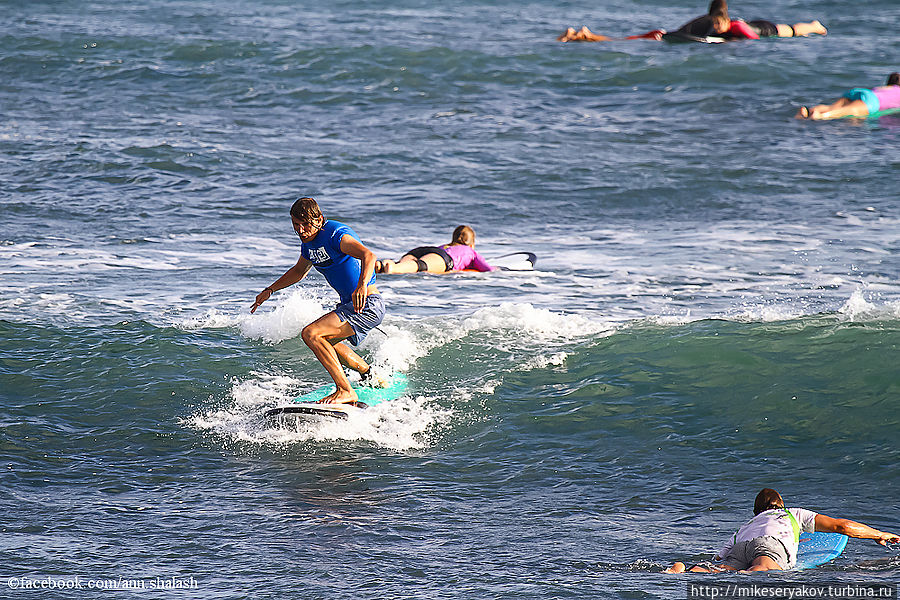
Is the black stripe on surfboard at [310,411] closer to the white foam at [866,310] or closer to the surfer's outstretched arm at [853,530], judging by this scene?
the surfer's outstretched arm at [853,530]

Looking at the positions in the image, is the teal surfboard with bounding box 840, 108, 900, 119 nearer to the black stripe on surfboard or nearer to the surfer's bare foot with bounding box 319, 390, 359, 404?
the surfer's bare foot with bounding box 319, 390, 359, 404

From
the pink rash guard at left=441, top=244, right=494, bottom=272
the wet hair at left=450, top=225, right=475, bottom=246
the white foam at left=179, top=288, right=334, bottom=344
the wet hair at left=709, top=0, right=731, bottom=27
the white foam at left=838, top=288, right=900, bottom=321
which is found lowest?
the white foam at left=179, top=288, right=334, bottom=344

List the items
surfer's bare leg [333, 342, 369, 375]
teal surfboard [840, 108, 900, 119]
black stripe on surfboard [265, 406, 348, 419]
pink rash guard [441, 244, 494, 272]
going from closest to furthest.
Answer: black stripe on surfboard [265, 406, 348, 419]
surfer's bare leg [333, 342, 369, 375]
pink rash guard [441, 244, 494, 272]
teal surfboard [840, 108, 900, 119]

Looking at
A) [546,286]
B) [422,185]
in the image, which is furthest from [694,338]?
[422,185]

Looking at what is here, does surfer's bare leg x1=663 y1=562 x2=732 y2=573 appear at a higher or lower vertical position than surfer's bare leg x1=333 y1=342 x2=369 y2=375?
lower

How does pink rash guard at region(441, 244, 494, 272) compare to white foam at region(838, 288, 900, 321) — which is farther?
pink rash guard at region(441, 244, 494, 272)

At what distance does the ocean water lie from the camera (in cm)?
690

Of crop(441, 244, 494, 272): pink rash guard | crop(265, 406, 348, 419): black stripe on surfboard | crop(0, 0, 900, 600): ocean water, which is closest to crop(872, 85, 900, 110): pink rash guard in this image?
crop(0, 0, 900, 600): ocean water

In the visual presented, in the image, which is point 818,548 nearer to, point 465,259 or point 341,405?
point 341,405

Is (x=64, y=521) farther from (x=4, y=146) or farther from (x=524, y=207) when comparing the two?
(x=4, y=146)

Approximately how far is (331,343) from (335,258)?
70 cm

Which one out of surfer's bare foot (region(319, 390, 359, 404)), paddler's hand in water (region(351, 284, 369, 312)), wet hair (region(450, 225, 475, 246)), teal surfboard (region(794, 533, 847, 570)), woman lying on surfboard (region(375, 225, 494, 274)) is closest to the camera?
teal surfboard (region(794, 533, 847, 570))

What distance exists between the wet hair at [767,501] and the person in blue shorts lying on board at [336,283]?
10.4ft

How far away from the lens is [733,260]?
13008mm
